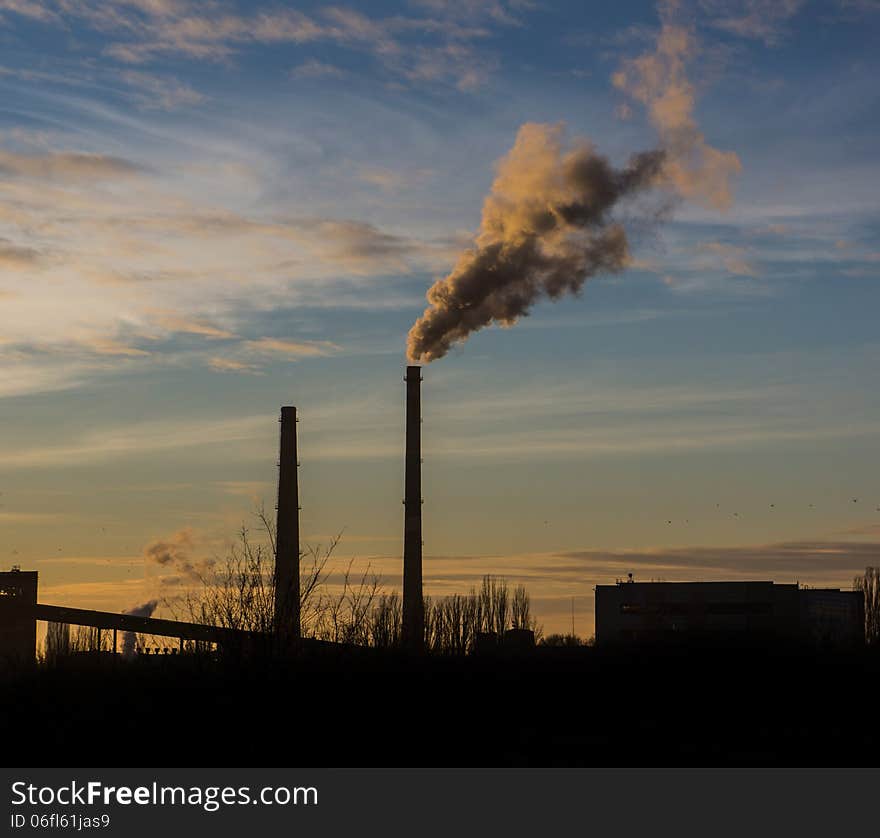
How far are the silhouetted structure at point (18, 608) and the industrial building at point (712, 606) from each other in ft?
112

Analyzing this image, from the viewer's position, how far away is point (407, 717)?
22875 millimetres

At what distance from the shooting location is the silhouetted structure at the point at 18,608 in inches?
2373

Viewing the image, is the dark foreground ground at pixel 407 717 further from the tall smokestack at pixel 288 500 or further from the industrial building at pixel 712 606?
the industrial building at pixel 712 606

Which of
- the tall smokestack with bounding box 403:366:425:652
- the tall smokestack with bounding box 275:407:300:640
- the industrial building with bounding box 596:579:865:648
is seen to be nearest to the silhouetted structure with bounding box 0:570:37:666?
the tall smokestack with bounding box 275:407:300:640

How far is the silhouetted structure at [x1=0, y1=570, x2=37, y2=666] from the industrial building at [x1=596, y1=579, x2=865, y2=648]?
3410 cm

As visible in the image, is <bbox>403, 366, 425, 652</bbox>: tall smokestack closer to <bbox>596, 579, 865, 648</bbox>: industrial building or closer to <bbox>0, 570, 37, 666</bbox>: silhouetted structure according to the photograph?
<bbox>0, 570, 37, 666</bbox>: silhouetted structure

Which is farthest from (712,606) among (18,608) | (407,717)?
(407,717)
